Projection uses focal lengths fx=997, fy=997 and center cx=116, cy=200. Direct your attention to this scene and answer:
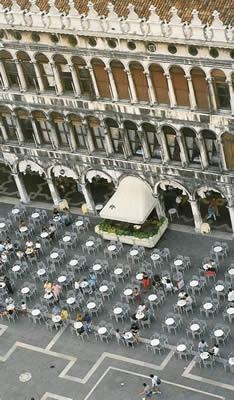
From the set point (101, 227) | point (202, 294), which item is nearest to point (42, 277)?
point (101, 227)

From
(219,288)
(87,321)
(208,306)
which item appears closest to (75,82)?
(87,321)

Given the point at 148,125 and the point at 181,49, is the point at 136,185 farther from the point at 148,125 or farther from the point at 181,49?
the point at 181,49

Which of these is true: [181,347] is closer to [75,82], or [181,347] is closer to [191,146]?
[191,146]

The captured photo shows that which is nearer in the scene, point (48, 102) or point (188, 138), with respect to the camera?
point (188, 138)

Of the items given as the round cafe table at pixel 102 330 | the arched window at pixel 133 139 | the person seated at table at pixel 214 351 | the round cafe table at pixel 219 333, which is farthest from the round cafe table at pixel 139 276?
the person seated at table at pixel 214 351

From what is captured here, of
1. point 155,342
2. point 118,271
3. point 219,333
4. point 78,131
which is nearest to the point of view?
point 219,333

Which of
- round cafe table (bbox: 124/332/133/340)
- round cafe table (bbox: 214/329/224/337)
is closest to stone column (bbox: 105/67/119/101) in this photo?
round cafe table (bbox: 124/332/133/340)
